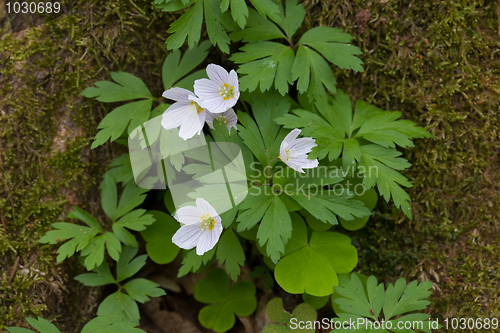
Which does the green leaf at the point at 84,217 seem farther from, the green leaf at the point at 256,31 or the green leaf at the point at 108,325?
the green leaf at the point at 256,31

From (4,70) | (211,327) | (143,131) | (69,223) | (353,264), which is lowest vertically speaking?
(211,327)

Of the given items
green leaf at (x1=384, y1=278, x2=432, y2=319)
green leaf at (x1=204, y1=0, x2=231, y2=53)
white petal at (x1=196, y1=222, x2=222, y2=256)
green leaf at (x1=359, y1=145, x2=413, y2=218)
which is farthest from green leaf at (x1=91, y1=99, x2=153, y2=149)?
green leaf at (x1=384, y1=278, x2=432, y2=319)

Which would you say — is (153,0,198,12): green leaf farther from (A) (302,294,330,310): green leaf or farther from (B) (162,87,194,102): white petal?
(A) (302,294,330,310): green leaf

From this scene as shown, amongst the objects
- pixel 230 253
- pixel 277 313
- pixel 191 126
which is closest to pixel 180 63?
pixel 191 126

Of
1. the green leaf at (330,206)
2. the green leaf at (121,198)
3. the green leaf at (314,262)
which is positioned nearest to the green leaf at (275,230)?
the green leaf at (330,206)

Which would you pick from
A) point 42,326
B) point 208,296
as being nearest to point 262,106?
point 208,296

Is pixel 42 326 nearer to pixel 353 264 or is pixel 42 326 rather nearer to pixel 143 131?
pixel 143 131

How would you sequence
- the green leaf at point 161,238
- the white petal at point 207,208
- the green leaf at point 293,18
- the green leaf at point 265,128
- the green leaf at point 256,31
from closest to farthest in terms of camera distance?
1. the white petal at point 207,208
2. the green leaf at point 265,128
3. the green leaf at point 256,31
4. the green leaf at point 293,18
5. the green leaf at point 161,238
